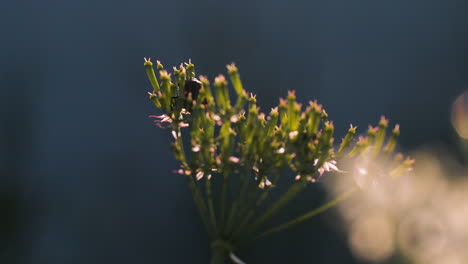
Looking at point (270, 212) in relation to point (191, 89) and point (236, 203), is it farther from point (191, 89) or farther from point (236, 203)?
point (191, 89)

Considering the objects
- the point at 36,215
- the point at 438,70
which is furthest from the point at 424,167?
the point at 438,70

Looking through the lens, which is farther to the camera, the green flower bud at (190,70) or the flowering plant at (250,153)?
the green flower bud at (190,70)

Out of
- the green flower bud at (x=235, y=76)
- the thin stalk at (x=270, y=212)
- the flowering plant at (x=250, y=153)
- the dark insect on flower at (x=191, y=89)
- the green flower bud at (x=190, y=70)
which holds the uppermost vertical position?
the green flower bud at (x=190, y=70)

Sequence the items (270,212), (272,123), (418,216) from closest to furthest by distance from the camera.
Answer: (270,212) < (272,123) < (418,216)

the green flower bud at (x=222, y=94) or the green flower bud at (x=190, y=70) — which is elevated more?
the green flower bud at (x=190, y=70)

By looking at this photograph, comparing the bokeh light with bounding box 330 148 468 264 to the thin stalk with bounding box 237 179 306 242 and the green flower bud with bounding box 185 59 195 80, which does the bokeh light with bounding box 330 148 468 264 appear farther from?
the green flower bud with bounding box 185 59 195 80

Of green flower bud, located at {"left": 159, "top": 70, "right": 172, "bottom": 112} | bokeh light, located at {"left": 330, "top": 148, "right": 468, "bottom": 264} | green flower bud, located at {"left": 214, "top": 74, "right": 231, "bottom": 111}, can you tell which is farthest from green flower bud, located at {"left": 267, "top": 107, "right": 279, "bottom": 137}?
bokeh light, located at {"left": 330, "top": 148, "right": 468, "bottom": 264}

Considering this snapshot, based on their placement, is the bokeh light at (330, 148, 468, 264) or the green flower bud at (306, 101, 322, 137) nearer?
Answer: the green flower bud at (306, 101, 322, 137)

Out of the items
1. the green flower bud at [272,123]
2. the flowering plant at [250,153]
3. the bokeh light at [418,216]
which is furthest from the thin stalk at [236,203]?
the bokeh light at [418,216]

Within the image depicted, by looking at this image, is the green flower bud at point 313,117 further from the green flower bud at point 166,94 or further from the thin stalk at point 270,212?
the green flower bud at point 166,94

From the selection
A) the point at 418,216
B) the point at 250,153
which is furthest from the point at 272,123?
the point at 418,216

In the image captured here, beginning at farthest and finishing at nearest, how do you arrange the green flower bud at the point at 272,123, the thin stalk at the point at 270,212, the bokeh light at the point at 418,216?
1. the bokeh light at the point at 418,216
2. the green flower bud at the point at 272,123
3. the thin stalk at the point at 270,212

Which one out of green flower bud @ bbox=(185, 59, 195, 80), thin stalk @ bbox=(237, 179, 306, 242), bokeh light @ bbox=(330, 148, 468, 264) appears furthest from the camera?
bokeh light @ bbox=(330, 148, 468, 264)
